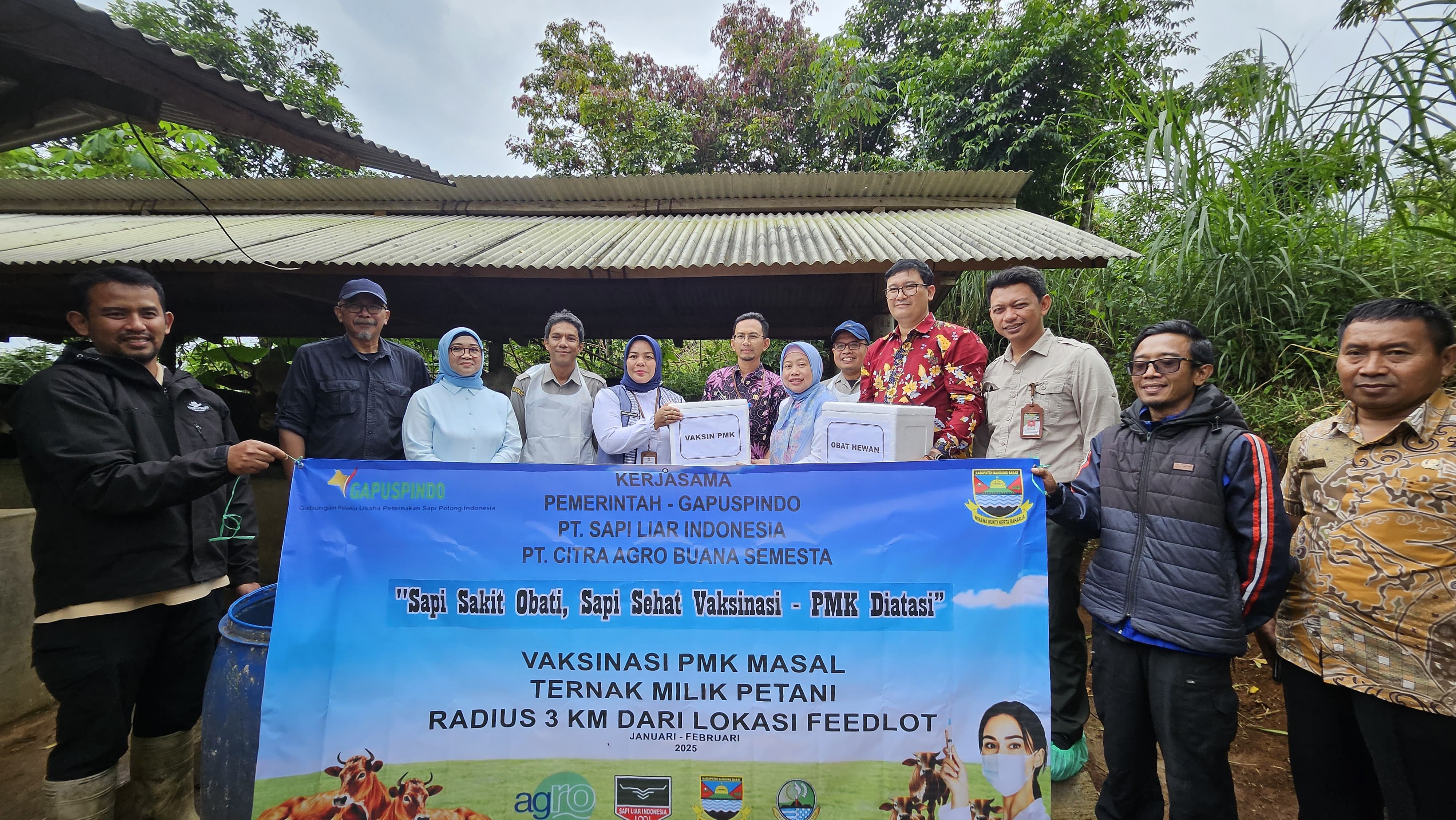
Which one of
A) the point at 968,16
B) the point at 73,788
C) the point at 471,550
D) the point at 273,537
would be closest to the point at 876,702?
the point at 471,550

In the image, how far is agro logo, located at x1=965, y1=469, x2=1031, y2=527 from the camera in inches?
74.9

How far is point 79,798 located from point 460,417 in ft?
5.97

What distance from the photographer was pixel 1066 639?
256 centimetres

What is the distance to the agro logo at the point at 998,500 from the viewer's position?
190 centimetres

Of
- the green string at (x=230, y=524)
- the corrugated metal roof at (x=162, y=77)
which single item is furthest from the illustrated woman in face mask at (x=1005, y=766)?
the corrugated metal roof at (x=162, y=77)

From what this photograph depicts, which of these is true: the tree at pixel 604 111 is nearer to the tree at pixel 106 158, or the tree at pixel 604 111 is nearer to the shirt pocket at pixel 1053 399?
the tree at pixel 106 158

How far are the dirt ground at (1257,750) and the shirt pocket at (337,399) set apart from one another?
153 inches

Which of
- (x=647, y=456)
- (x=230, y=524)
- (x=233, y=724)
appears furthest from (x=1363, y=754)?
(x=230, y=524)

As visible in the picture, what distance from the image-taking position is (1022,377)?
2570 mm

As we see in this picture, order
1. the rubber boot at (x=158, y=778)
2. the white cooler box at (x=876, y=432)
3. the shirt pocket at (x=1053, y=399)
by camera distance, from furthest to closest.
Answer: the shirt pocket at (x=1053, y=399) < the rubber boot at (x=158, y=778) < the white cooler box at (x=876, y=432)

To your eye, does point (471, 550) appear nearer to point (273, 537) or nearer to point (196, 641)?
point (196, 641)

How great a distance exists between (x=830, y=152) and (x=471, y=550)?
1393cm

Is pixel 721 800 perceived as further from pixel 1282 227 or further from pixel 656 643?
pixel 1282 227

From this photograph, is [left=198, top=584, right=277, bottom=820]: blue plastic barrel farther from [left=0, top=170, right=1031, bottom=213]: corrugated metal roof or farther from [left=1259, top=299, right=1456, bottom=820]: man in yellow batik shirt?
[left=0, top=170, right=1031, bottom=213]: corrugated metal roof
